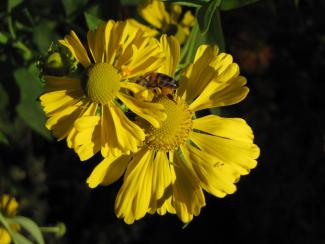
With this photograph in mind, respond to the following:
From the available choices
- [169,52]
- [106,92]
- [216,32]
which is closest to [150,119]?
[106,92]

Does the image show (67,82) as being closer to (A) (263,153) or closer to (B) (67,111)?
(B) (67,111)

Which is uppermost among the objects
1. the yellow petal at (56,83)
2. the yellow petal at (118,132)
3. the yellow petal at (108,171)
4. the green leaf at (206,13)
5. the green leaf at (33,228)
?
the green leaf at (206,13)

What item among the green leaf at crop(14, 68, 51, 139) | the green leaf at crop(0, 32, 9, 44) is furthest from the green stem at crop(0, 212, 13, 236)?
the green leaf at crop(0, 32, 9, 44)

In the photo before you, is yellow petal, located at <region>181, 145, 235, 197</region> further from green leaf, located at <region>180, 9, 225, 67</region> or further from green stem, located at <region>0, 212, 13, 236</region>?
green stem, located at <region>0, 212, 13, 236</region>

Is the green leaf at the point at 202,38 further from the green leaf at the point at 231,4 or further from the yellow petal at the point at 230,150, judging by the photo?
the yellow petal at the point at 230,150

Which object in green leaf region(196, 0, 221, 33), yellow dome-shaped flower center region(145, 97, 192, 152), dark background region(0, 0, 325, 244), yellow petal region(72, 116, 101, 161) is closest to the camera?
yellow petal region(72, 116, 101, 161)

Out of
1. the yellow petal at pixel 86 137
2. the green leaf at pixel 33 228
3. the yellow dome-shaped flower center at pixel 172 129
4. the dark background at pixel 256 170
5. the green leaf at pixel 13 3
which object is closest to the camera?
the yellow petal at pixel 86 137

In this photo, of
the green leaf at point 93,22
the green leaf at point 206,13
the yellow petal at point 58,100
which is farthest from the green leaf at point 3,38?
the green leaf at point 206,13
